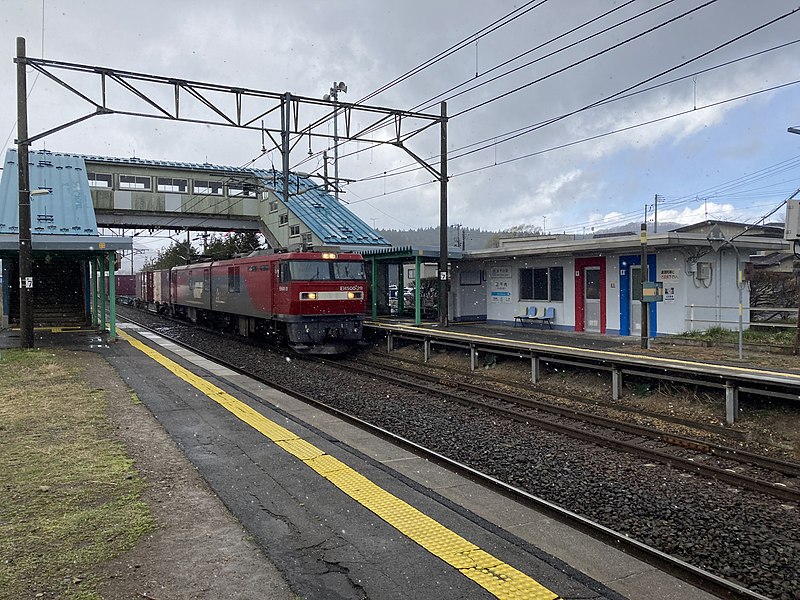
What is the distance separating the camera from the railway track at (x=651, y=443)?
260 inches

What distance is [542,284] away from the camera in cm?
1995

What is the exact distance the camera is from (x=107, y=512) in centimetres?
490

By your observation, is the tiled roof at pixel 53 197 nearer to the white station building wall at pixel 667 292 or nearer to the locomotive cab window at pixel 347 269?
the locomotive cab window at pixel 347 269

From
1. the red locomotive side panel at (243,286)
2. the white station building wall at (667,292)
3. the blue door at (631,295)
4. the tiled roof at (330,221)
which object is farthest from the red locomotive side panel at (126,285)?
the blue door at (631,295)

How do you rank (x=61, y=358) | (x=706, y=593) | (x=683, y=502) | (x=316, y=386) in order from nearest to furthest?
(x=706, y=593), (x=683, y=502), (x=316, y=386), (x=61, y=358)

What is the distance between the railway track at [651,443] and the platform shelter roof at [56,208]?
11565 mm

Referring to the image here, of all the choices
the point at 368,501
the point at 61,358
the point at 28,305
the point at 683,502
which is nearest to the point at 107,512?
the point at 368,501

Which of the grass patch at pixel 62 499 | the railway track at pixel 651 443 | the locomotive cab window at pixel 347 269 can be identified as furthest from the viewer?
the locomotive cab window at pixel 347 269

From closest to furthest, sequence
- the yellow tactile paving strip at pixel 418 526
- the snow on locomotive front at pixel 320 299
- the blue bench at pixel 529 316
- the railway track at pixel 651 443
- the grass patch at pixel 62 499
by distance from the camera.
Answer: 1. the grass patch at pixel 62 499
2. the yellow tactile paving strip at pixel 418 526
3. the railway track at pixel 651 443
4. the snow on locomotive front at pixel 320 299
5. the blue bench at pixel 529 316

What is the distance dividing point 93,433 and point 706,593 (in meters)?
6.76

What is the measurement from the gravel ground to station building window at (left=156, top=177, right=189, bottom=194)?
2895 centimetres

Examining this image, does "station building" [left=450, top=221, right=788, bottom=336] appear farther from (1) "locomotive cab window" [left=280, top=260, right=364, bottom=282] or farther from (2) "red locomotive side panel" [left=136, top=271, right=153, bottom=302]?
(2) "red locomotive side panel" [left=136, top=271, right=153, bottom=302]

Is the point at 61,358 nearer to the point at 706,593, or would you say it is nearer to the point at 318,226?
the point at 706,593

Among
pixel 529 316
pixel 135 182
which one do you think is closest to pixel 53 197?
pixel 135 182
